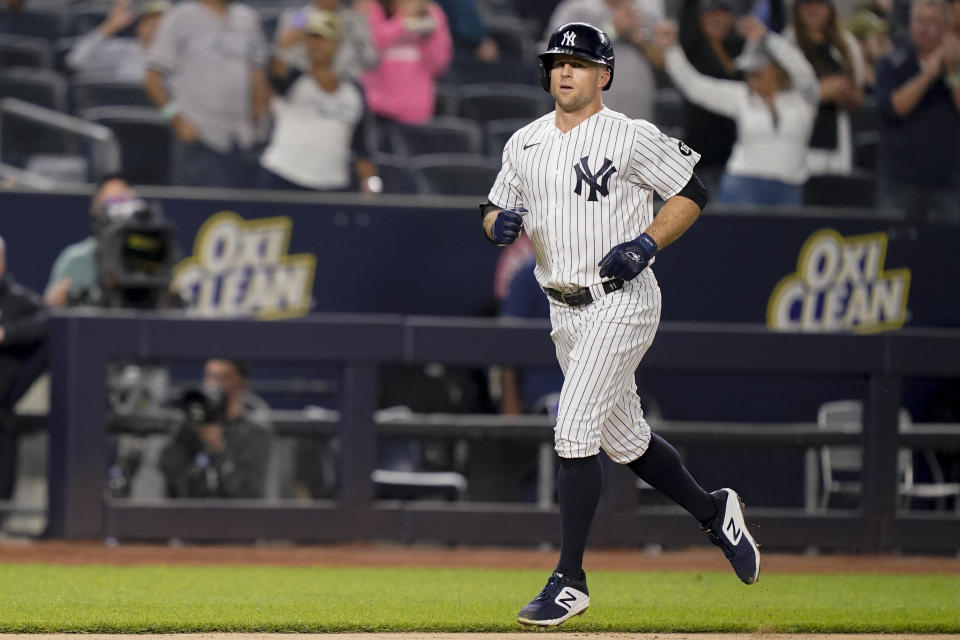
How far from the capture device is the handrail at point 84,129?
8.68 metres

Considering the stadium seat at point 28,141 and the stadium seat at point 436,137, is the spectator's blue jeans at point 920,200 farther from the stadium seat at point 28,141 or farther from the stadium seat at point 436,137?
the stadium seat at point 28,141

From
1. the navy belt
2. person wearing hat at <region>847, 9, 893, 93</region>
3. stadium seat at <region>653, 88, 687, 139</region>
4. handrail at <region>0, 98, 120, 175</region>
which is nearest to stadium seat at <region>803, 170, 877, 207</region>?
person wearing hat at <region>847, 9, 893, 93</region>

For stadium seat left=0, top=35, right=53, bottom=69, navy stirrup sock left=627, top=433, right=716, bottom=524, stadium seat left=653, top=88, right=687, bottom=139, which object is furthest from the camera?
stadium seat left=0, top=35, right=53, bottom=69

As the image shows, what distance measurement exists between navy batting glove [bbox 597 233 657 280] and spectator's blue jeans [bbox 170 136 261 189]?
5.12 metres

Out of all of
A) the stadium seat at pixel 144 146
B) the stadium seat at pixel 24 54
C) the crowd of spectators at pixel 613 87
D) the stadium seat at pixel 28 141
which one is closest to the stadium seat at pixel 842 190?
the crowd of spectators at pixel 613 87


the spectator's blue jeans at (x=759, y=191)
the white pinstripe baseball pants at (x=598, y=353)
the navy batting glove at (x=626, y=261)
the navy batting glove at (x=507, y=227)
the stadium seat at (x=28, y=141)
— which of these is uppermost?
the stadium seat at (x=28, y=141)

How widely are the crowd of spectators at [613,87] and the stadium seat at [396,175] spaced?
1.6 inches

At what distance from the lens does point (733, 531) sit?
437cm

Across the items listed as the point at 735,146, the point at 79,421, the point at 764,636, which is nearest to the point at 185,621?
the point at 764,636

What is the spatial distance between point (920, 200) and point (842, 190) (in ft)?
1.59

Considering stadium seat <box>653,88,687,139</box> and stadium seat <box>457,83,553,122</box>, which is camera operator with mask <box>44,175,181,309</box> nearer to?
stadium seat <box>653,88,687,139</box>

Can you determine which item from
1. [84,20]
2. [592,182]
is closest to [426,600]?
[592,182]

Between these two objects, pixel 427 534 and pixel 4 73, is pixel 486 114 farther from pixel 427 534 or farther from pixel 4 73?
pixel 427 534

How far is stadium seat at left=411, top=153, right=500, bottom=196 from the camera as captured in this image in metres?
9.17
